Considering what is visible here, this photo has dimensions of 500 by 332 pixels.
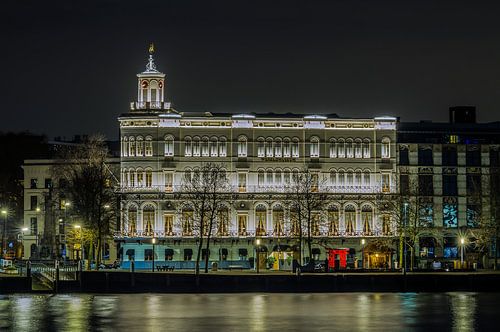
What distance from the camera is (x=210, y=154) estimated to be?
436 feet

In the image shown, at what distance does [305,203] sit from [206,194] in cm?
1237

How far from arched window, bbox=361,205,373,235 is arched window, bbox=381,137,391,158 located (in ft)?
20.7

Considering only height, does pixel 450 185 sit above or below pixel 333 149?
below

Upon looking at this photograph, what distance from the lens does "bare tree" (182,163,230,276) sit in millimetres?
124188

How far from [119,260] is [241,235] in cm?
1393

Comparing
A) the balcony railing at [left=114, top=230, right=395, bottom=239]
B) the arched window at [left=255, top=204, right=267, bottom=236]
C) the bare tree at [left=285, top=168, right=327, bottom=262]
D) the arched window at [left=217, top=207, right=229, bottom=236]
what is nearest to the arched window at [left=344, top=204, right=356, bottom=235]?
the balcony railing at [left=114, top=230, right=395, bottom=239]

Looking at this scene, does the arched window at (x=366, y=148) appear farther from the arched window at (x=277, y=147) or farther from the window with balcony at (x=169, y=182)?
the window with balcony at (x=169, y=182)

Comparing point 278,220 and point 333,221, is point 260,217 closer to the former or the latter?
point 278,220

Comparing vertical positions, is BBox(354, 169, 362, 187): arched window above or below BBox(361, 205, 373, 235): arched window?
above

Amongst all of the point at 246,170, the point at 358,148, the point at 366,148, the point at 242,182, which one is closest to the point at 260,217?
the point at 242,182

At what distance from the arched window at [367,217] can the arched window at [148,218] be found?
78.5 ft

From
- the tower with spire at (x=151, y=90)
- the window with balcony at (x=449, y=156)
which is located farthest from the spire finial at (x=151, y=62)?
the window with balcony at (x=449, y=156)

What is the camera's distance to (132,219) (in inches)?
5187

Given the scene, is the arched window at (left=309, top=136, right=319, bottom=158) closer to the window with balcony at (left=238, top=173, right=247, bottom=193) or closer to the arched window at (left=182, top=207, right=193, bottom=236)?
the window with balcony at (left=238, top=173, right=247, bottom=193)
